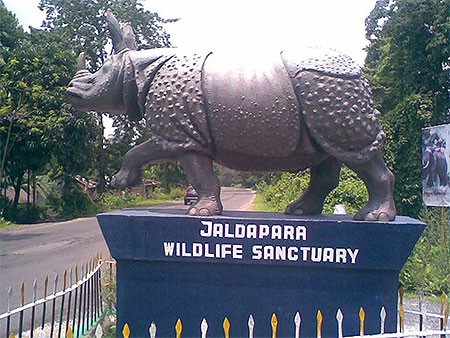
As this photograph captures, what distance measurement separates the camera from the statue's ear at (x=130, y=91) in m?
4.13

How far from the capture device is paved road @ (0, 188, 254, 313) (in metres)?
8.39

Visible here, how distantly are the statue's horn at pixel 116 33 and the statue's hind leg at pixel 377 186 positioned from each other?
7.03 feet

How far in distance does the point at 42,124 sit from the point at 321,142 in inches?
599

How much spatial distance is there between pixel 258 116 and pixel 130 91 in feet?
3.68

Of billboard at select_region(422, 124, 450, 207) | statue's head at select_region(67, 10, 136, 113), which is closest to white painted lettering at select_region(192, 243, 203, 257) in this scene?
statue's head at select_region(67, 10, 136, 113)

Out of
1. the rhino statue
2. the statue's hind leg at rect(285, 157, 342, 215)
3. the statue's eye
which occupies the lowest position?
the statue's hind leg at rect(285, 157, 342, 215)

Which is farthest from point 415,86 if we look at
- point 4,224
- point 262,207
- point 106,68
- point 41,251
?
point 4,224

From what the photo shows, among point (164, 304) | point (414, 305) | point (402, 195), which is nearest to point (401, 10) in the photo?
point (402, 195)

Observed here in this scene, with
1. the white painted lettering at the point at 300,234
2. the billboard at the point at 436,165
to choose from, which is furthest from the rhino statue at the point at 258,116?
the billboard at the point at 436,165

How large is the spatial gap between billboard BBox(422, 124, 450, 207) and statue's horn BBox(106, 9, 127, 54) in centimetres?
1007

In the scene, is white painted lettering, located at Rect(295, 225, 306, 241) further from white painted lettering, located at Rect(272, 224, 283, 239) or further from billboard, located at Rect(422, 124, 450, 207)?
billboard, located at Rect(422, 124, 450, 207)

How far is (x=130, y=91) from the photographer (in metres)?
4.18

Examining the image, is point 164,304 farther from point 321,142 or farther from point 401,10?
point 401,10

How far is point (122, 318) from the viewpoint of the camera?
3.80 meters
